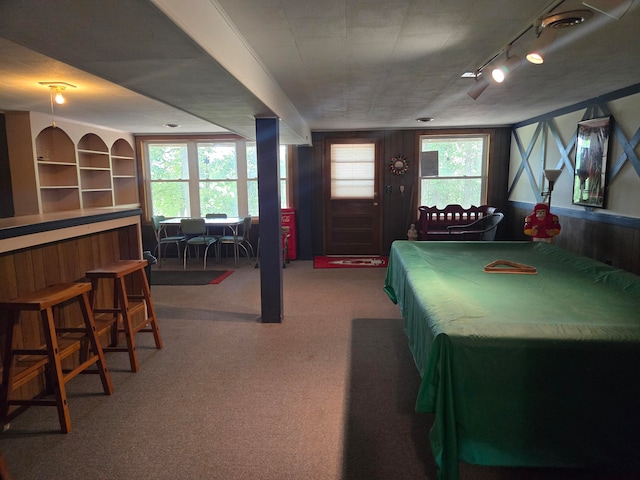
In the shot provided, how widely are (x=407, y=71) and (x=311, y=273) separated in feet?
11.6

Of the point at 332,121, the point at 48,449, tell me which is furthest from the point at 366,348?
the point at 332,121

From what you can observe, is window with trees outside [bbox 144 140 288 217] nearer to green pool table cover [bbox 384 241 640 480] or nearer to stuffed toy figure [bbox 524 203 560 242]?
stuffed toy figure [bbox 524 203 560 242]

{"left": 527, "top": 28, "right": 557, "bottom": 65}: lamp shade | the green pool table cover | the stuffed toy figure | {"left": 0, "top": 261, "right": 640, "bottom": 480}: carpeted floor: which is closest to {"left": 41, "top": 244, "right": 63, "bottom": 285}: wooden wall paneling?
{"left": 0, "top": 261, "right": 640, "bottom": 480}: carpeted floor

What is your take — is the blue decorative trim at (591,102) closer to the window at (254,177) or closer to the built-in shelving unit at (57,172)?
the window at (254,177)

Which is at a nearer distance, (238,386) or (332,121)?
(238,386)

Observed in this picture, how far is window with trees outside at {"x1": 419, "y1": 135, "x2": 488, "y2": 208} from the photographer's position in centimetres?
693

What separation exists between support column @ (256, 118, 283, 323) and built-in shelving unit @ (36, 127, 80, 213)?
3.29m

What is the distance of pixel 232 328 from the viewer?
3.90 m

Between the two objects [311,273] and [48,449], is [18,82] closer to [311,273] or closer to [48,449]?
[48,449]

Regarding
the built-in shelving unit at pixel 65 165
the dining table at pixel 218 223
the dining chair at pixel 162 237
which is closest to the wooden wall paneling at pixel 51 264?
the built-in shelving unit at pixel 65 165

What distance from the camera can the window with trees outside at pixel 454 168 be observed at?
6.93m

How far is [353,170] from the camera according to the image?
7.08 meters

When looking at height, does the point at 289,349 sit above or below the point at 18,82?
below

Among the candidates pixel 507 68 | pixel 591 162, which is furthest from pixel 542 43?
pixel 591 162
